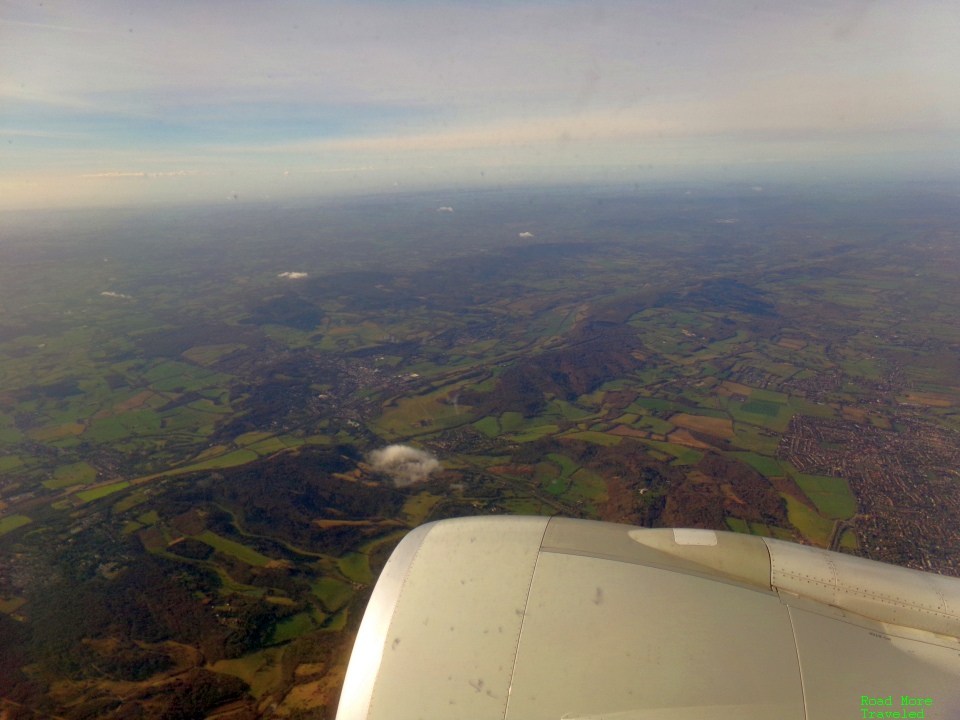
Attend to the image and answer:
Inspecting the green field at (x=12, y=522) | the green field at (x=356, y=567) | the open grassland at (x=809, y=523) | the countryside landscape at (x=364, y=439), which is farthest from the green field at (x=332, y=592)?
the open grassland at (x=809, y=523)

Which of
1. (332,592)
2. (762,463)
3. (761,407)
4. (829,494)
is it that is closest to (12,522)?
(332,592)

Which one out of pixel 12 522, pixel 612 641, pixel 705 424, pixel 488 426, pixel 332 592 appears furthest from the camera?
pixel 488 426

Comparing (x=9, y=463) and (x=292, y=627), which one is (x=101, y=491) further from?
(x=292, y=627)

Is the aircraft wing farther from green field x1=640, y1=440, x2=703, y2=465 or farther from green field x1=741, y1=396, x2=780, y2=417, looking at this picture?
green field x1=741, y1=396, x2=780, y2=417

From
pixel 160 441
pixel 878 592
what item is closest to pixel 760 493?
pixel 878 592

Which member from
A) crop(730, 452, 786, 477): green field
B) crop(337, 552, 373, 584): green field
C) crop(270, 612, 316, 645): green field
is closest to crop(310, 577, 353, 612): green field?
crop(337, 552, 373, 584): green field

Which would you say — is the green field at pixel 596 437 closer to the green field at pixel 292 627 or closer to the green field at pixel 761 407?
the green field at pixel 761 407
